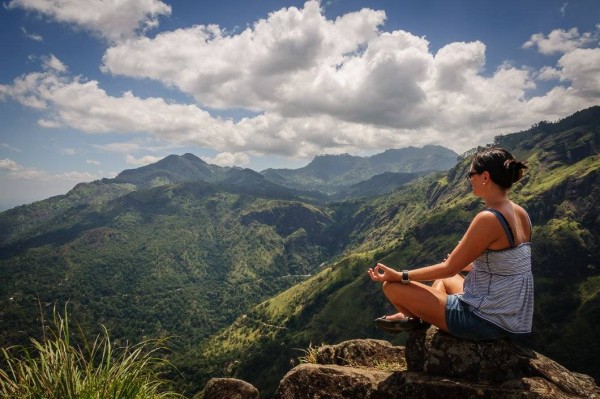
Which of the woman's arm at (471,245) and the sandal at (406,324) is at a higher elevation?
the woman's arm at (471,245)

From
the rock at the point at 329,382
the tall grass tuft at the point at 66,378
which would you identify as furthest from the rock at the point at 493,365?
the tall grass tuft at the point at 66,378

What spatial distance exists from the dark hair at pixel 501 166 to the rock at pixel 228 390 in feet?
24.9

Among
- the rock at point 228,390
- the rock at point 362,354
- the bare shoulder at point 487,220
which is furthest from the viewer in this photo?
the rock at point 362,354

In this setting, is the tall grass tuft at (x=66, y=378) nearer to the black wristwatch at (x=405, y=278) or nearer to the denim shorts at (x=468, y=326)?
the black wristwatch at (x=405, y=278)

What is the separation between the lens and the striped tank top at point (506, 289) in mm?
6871

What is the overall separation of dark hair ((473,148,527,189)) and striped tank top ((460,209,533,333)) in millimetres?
674

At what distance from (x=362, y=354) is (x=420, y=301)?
327 centimetres

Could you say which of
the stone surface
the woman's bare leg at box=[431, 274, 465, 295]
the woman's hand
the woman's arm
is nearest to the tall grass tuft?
the stone surface

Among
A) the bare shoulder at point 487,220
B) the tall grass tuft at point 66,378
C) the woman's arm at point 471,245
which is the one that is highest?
the bare shoulder at point 487,220

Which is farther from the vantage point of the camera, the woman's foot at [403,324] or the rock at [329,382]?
the rock at [329,382]

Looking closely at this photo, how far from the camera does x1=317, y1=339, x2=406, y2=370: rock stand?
9469 mm

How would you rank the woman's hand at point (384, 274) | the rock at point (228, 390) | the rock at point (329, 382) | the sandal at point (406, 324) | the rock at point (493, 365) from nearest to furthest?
the rock at point (493, 365) < the woman's hand at point (384, 274) < the sandal at point (406, 324) < the rock at point (329, 382) < the rock at point (228, 390)

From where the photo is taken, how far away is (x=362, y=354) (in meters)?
9.78

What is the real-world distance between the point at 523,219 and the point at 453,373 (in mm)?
3345
